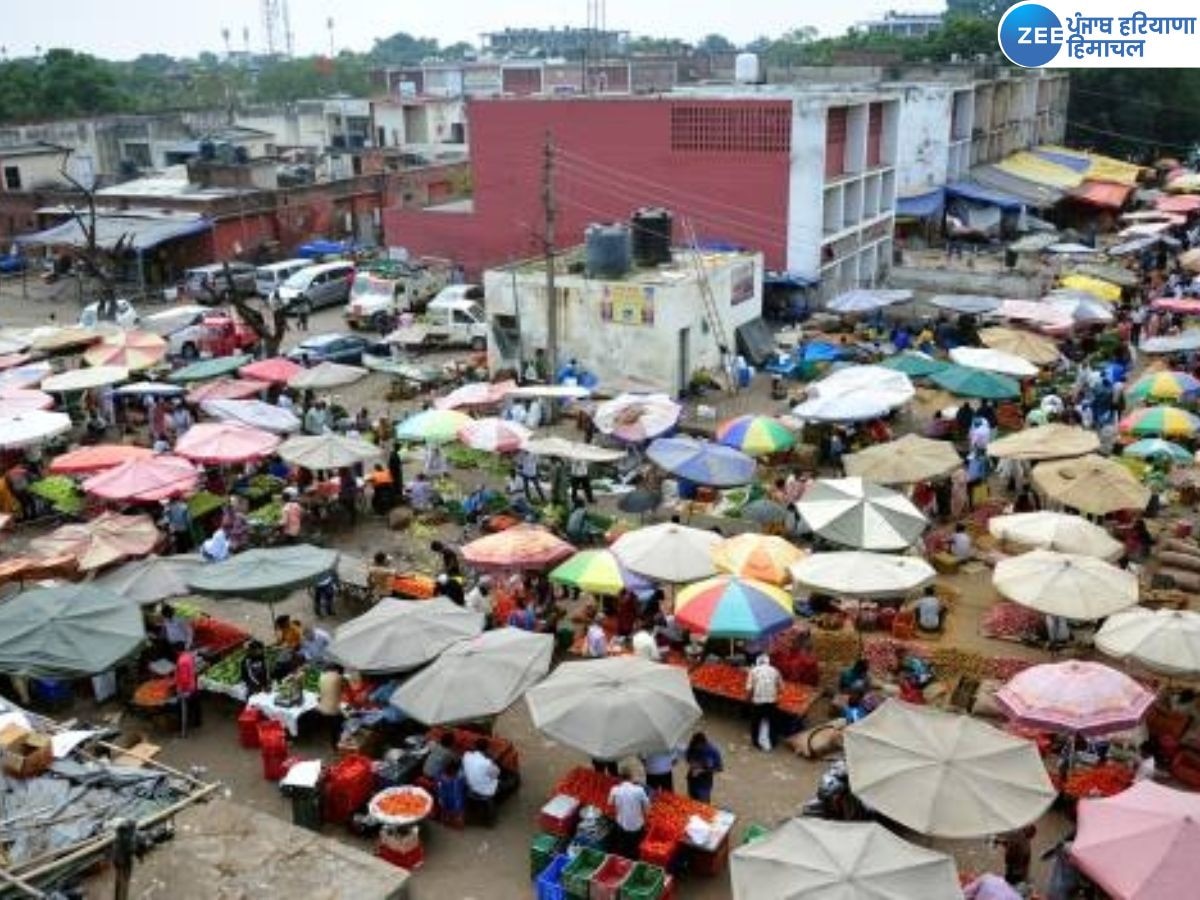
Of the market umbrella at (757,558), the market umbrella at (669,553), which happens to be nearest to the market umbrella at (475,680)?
the market umbrella at (669,553)

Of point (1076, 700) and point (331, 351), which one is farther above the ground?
point (1076, 700)

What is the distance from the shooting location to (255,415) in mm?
21172

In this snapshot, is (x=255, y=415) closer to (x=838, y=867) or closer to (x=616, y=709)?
(x=616, y=709)

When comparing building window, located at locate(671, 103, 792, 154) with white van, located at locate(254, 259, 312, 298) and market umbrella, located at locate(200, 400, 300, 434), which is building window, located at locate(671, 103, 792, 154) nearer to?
white van, located at locate(254, 259, 312, 298)

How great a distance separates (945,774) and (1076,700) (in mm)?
2305

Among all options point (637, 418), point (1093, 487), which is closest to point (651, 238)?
point (637, 418)

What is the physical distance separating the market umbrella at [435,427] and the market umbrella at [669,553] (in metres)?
5.82

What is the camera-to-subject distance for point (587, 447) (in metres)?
19.5

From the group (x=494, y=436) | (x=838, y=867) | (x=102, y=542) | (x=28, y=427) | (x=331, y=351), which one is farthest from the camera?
(x=331, y=351)

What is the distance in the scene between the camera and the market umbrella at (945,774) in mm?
9375

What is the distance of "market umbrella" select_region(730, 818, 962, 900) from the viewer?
8.25 m

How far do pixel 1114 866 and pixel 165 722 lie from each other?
10.0 m

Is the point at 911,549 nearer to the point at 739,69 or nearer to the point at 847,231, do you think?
the point at 847,231

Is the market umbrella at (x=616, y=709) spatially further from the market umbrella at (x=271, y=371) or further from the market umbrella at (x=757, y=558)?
the market umbrella at (x=271, y=371)
